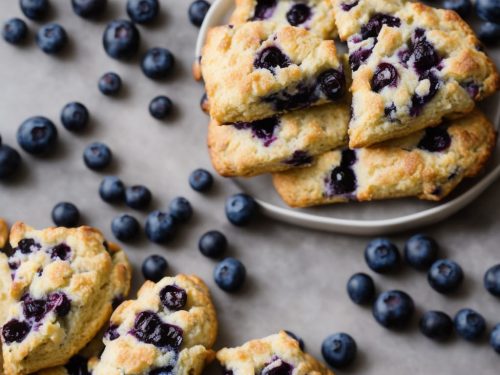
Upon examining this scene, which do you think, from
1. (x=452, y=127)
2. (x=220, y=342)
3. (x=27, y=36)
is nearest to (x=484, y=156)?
(x=452, y=127)

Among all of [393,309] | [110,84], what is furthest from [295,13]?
[393,309]

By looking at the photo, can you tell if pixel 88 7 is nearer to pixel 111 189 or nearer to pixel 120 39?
pixel 120 39

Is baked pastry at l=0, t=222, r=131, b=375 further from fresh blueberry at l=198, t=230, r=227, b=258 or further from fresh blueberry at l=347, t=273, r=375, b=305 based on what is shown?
fresh blueberry at l=347, t=273, r=375, b=305

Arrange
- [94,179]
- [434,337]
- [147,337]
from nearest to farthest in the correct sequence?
[147,337]
[434,337]
[94,179]

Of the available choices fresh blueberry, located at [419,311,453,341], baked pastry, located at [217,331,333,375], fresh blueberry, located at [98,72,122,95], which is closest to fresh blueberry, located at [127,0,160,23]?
fresh blueberry, located at [98,72,122,95]

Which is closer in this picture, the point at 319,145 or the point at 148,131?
the point at 319,145

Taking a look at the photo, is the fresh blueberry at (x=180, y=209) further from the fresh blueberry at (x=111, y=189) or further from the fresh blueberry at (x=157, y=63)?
the fresh blueberry at (x=157, y=63)

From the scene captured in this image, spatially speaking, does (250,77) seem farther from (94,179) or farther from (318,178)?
(94,179)

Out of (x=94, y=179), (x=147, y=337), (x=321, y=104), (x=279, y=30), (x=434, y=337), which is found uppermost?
(x=279, y=30)

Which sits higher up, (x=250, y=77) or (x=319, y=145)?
(x=250, y=77)
